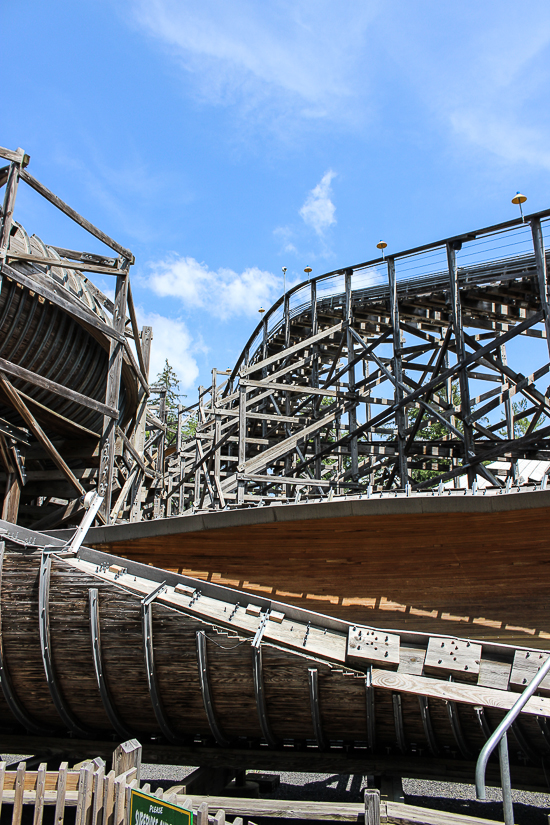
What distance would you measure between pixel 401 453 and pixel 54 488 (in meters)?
7.37

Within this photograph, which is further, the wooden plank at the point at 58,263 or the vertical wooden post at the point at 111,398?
the vertical wooden post at the point at 111,398

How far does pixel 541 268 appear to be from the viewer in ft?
37.1

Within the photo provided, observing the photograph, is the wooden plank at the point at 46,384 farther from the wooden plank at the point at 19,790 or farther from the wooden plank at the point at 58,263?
the wooden plank at the point at 19,790

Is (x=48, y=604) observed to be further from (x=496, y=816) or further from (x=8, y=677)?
(x=496, y=816)

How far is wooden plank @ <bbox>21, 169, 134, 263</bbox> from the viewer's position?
35.0 feet

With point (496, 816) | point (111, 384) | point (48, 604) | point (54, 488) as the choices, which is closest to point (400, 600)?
point (496, 816)

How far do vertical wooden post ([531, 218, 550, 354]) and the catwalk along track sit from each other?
7.44 metres

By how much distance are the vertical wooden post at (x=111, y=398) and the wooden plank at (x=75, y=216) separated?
0.24 m

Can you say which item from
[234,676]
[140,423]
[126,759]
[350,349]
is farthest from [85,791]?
[140,423]

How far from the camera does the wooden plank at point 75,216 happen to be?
10664mm

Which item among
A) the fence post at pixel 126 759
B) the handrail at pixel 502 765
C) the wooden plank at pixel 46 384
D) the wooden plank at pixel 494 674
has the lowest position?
the fence post at pixel 126 759

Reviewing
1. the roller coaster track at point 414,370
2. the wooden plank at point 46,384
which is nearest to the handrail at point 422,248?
the roller coaster track at point 414,370

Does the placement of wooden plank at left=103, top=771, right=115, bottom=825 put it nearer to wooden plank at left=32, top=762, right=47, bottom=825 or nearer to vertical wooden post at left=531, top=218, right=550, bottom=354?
wooden plank at left=32, top=762, right=47, bottom=825

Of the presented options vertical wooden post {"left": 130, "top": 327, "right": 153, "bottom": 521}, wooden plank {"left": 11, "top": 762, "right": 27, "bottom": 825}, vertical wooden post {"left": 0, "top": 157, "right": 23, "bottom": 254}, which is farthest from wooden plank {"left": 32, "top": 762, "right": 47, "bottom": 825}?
vertical wooden post {"left": 130, "top": 327, "right": 153, "bottom": 521}
